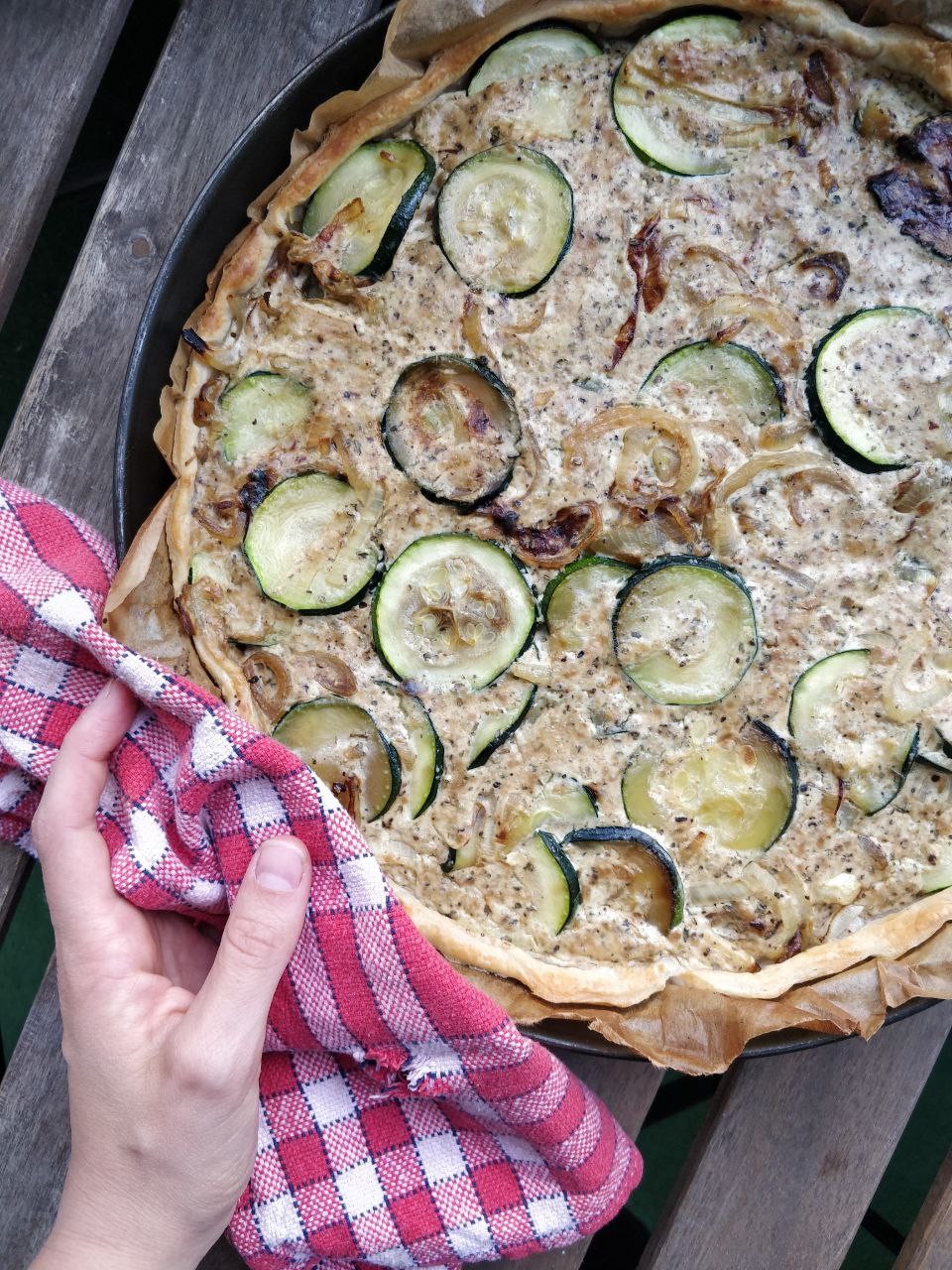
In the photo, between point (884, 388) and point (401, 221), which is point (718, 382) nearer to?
point (884, 388)

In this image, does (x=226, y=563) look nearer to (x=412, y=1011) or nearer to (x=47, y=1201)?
(x=412, y=1011)

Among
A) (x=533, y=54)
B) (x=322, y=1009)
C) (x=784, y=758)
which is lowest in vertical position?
(x=322, y=1009)

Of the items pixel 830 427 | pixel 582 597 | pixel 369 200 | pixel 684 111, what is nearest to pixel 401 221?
pixel 369 200

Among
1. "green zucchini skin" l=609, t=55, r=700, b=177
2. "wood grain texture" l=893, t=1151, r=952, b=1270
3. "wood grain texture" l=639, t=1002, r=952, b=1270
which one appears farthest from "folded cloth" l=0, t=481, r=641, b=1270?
"green zucchini skin" l=609, t=55, r=700, b=177

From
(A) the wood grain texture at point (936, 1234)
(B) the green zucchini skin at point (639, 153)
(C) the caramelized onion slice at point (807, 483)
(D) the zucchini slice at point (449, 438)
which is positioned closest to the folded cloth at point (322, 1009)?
(D) the zucchini slice at point (449, 438)

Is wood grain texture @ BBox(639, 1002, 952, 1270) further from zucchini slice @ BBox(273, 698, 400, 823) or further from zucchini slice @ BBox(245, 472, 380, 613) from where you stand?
zucchini slice @ BBox(245, 472, 380, 613)
